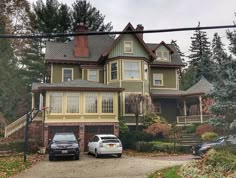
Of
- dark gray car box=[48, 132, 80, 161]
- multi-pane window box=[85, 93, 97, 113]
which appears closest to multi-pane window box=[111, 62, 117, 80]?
multi-pane window box=[85, 93, 97, 113]

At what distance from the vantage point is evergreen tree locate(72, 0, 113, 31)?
5006 cm

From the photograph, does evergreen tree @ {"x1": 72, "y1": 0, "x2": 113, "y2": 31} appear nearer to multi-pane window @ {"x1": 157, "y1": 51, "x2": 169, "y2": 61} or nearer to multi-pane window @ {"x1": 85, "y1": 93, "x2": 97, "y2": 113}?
multi-pane window @ {"x1": 157, "y1": 51, "x2": 169, "y2": 61}

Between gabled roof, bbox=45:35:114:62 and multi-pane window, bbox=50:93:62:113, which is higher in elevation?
gabled roof, bbox=45:35:114:62

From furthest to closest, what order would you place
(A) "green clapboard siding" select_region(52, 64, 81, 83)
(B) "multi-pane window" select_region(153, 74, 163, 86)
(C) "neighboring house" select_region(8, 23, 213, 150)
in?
1. (B) "multi-pane window" select_region(153, 74, 163, 86)
2. (A) "green clapboard siding" select_region(52, 64, 81, 83)
3. (C) "neighboring house" select_region(8, 23, 213, 150)

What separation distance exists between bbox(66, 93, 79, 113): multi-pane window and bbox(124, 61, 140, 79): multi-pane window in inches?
238

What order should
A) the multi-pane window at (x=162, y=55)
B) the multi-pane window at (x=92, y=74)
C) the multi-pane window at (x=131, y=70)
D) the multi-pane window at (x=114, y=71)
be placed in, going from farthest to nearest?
the multi-pane window at (x=162, y=55) → the multi-pane window at (x=92, y=74) → the multi-pane window at (x=114, y=71) → the multi-pane window at (x=131, y=70)

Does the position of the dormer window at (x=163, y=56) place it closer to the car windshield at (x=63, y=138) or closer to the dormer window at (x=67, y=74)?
the dormer window at (x=67, y=74)

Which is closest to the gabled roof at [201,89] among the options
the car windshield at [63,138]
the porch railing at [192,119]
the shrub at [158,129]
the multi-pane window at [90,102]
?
the porch railing at [192,119]

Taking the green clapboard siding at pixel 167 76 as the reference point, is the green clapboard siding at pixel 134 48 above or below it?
above

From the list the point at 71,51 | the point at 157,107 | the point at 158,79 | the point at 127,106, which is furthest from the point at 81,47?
the point at 157,107

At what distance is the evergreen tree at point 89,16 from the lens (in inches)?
1971

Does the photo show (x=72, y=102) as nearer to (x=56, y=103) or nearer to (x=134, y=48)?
(x=56, y=103)

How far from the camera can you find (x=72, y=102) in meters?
25.8

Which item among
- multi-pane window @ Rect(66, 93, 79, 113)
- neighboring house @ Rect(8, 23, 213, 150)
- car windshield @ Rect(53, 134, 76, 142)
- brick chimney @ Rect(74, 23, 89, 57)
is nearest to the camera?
car windshield @ Rect(53, 134, 76, 142)
